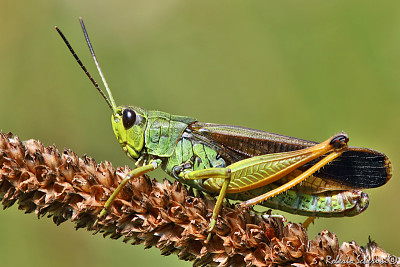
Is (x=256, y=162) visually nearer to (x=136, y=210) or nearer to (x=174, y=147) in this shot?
(x=174, y=147)

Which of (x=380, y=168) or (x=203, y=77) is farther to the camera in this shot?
(x=203, y=77)

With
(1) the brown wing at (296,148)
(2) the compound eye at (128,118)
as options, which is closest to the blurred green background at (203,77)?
(1) the brown wing at (296,148)

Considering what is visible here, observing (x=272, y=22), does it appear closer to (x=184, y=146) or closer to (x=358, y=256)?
(x=184, y=146)

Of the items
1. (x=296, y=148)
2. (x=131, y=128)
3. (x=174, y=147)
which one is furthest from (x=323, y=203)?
(x=131, y=128)

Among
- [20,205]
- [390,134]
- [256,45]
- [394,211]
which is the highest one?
[256,45]

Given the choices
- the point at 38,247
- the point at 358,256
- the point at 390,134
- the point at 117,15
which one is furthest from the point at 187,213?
the point at 117,15
